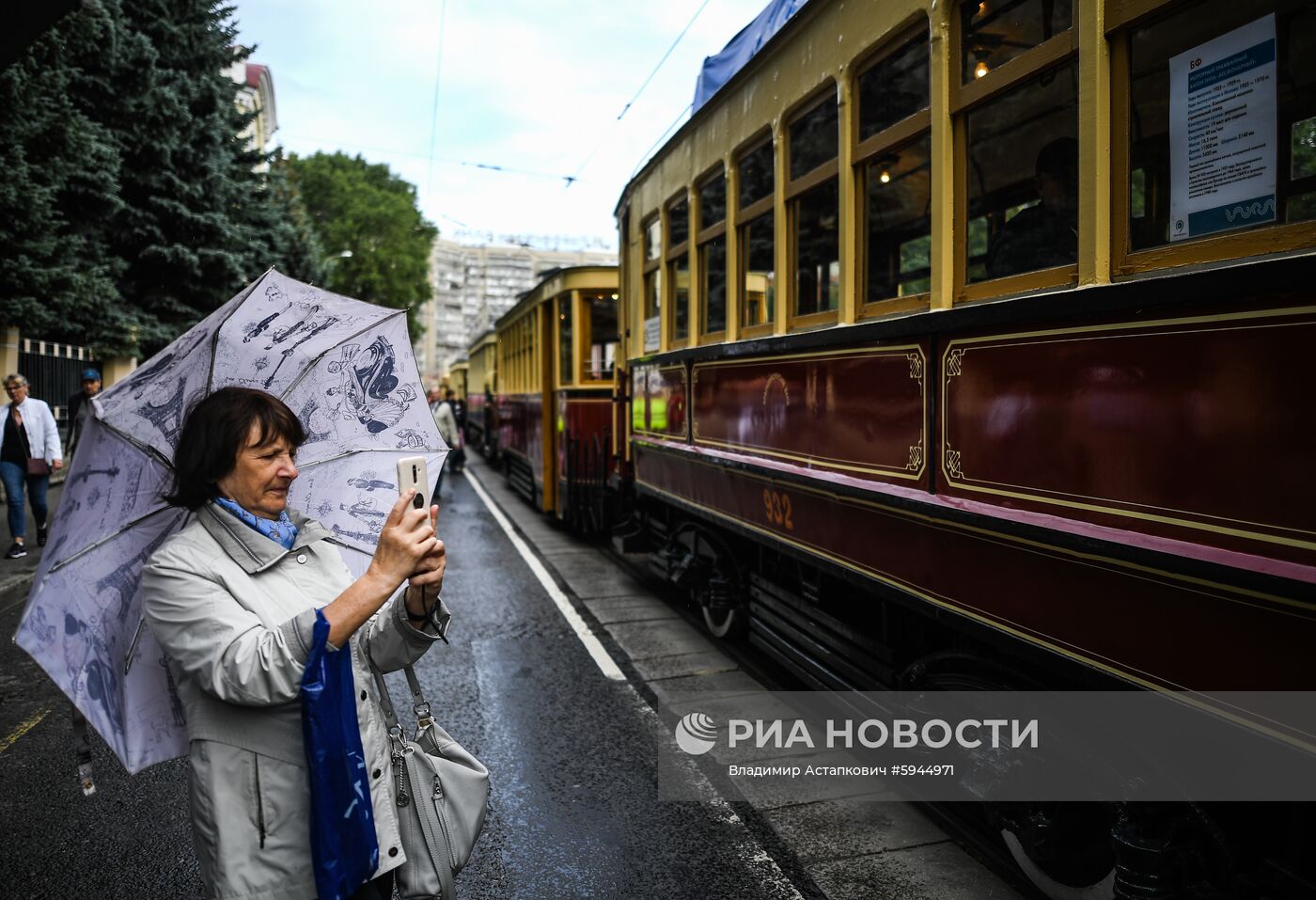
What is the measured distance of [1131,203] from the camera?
259cm

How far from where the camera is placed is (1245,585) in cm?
207

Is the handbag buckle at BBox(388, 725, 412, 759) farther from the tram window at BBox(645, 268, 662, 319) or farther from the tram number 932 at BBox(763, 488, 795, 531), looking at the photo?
the tram window at BBox(645, 268, 662, 319)

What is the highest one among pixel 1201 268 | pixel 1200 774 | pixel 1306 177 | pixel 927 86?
pixel 927 86

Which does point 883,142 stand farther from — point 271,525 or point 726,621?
point 726,621

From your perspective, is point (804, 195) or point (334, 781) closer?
point (334, 781)

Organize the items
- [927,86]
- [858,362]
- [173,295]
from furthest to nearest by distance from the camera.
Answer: [173,295] → [858,362] → [927,86]

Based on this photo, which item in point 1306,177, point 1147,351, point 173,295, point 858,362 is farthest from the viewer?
point 173,295

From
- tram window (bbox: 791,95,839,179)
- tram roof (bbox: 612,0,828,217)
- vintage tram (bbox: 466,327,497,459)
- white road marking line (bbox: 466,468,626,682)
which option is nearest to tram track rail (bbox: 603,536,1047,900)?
white road marking line (bbox: 466,468,626,682)

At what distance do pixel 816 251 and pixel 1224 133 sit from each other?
91.0 inches

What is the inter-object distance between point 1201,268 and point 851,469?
71.5 inches

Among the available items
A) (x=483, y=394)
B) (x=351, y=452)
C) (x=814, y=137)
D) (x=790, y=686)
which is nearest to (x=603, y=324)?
(x=790, y=686)

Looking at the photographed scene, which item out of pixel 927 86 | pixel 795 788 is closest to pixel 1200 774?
pixel 795 788

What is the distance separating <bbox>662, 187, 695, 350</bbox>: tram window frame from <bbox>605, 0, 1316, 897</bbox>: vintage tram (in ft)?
3.03

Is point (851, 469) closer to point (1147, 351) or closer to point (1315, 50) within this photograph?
point (1147, 351)
